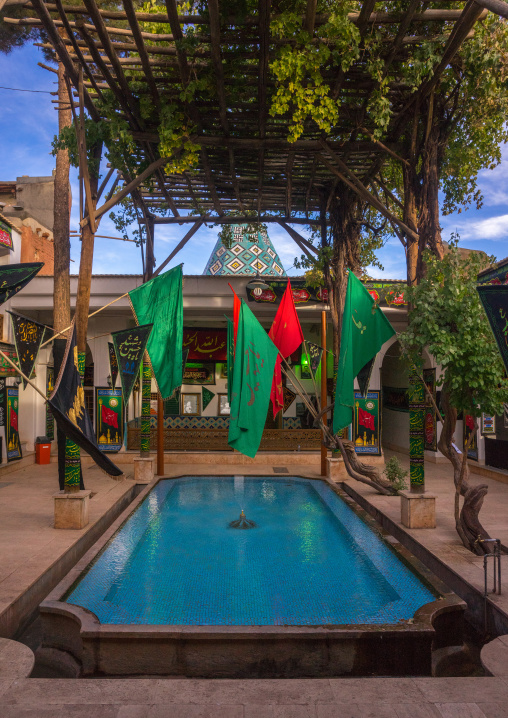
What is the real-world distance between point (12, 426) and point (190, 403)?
20.1ft

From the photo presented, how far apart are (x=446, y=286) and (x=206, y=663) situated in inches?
214

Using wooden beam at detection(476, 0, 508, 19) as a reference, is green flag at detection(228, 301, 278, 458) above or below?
below

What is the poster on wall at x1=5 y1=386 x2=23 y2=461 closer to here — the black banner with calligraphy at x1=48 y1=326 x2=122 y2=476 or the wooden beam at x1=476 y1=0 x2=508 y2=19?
the black banner with calligraphy at x1=48 y1=326 x2=122 y2=476

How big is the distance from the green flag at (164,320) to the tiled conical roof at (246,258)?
13683 mm

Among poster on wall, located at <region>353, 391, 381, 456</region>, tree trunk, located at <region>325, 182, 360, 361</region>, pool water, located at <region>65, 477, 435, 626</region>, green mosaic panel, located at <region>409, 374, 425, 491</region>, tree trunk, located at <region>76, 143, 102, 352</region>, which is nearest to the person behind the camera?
pool water, located at <region>65, 477, 435, 626</region>

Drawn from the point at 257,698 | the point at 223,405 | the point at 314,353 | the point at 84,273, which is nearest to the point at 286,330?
the point at 314,353

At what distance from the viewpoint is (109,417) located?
15664 mm

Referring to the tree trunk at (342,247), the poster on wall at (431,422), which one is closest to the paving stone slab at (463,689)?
the tree trunk at (342,247)

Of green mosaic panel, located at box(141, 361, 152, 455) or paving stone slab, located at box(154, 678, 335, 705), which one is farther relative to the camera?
green mosaic panel, located at box(141, 361, 152, 455)

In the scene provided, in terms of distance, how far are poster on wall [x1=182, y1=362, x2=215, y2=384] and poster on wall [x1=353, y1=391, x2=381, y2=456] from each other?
222 inches

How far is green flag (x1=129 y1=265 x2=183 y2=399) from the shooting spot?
9.59m

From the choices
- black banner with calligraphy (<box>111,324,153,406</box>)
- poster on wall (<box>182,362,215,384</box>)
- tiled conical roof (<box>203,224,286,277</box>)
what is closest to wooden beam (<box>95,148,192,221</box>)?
black banner with calligraphy (<box>111,324,153,406</box>)

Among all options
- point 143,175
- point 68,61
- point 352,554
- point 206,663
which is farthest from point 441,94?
point 206,663

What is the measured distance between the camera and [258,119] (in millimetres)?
9359
